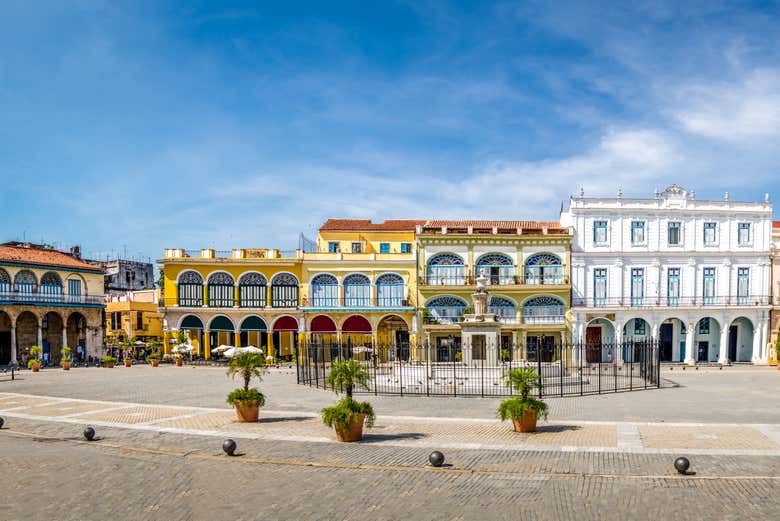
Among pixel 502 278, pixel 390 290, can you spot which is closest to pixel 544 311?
pixel 502 278

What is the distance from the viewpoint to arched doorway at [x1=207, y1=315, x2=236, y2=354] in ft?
158

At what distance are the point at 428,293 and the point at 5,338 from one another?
32.4 meters

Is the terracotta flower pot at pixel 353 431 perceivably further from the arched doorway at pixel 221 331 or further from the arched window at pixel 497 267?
the arched doorway at pixel 221 331

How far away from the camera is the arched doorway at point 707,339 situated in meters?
46.6

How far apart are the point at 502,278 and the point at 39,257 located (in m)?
36.1

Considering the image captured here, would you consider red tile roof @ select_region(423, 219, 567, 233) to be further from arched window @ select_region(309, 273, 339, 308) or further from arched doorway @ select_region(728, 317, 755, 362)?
arched doorway @ select_region(728, 317, 755, 362)

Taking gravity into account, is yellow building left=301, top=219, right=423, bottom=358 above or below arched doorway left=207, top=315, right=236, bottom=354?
above

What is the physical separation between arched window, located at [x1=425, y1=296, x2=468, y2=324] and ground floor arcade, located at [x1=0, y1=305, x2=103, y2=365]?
27951 millimetres

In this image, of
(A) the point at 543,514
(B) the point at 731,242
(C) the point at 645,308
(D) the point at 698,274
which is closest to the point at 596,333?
(C) the point at 645,308

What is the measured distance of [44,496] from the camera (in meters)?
10.8

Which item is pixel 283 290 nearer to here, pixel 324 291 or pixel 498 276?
pixel 324 291

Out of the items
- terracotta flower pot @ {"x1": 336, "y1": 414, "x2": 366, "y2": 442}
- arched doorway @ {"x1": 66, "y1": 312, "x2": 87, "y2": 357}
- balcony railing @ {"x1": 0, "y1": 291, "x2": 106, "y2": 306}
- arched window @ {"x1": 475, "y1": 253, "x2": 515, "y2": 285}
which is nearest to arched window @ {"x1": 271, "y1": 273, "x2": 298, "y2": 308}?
arched window @ {"x1": 475, "y1": 253, "x2": 515, "y2": 285}

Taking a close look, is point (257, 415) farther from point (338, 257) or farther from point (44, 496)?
point (338, 257)

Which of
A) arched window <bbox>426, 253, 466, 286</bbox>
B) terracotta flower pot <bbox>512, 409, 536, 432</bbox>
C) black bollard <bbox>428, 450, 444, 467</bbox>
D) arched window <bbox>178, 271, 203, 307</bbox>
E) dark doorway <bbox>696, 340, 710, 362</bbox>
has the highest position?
arched window <bbox>426, 253, 466, 286</bbox>
